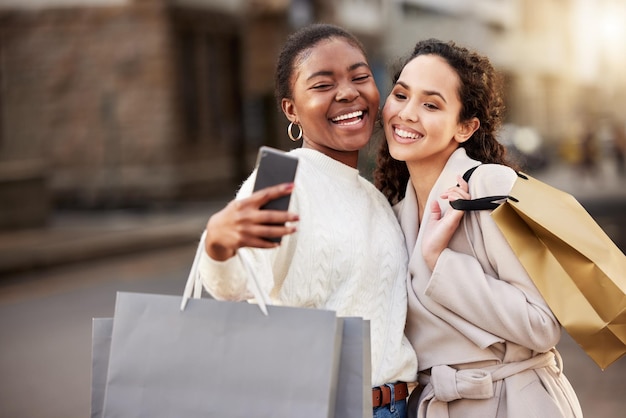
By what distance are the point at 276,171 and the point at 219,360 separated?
385mm

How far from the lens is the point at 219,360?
1972 mm

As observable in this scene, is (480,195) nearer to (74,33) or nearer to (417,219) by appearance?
(417,219)

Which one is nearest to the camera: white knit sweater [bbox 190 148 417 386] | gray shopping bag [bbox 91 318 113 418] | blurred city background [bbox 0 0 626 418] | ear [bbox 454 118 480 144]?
gray shopping bag [bbox 91 318 113 418]

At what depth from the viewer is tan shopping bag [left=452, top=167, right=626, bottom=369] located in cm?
225

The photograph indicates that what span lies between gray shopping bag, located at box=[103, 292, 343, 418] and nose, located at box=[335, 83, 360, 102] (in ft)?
2.16

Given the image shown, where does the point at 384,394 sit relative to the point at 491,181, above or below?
below

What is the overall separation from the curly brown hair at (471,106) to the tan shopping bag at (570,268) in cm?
30

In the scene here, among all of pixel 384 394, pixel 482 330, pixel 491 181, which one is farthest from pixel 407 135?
pixel 384 394

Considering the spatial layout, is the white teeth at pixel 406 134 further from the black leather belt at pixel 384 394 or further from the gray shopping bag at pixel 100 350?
the gray shopping bag at pixel 100 350

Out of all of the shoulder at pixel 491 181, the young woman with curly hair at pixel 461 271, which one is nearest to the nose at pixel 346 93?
the young woman with curly hair at pixel 461 271

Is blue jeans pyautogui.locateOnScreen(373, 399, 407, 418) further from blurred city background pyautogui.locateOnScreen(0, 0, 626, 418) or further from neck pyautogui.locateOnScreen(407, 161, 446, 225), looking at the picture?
blurred city background pyautogui.locateOnScreen(0, 0, 626, 418)

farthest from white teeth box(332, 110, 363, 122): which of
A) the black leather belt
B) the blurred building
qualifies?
the blurred building

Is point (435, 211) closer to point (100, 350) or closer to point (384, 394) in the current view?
point (384, 394)

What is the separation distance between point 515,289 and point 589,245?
0.62ft
